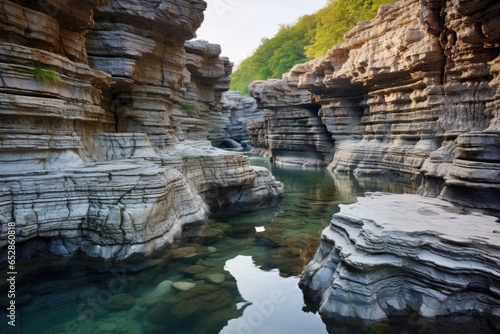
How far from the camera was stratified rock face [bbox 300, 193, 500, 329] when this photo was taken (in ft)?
13.6

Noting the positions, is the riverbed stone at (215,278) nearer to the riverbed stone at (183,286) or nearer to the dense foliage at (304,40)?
the riverbed stone at (183,286)

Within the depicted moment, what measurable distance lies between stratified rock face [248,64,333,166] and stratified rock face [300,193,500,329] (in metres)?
19.6

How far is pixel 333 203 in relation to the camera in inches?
462

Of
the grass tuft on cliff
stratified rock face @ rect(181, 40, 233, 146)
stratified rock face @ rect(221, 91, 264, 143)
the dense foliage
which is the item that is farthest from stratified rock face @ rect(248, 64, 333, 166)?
the grass tuft on cliff

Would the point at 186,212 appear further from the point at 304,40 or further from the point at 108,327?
the point at 304,40

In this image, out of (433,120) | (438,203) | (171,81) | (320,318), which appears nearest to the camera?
(320,318)

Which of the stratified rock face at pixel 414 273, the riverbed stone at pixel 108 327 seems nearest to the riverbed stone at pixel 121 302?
the riverbed stone at pixel 108 327

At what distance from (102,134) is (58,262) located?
12.2 feet

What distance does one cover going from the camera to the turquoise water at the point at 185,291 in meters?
4.54

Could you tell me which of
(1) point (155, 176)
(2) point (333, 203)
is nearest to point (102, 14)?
(1) point (155, 176)

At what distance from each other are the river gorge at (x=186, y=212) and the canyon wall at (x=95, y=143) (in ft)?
0.11

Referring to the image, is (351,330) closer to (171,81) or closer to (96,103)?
(96,103)

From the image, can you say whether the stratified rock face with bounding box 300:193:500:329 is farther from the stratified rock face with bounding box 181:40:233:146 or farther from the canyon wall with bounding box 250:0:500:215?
the stratified rock face with bounding box 181:40:233:146

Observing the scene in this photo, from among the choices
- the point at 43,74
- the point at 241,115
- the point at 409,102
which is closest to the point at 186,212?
the point at 43,74
